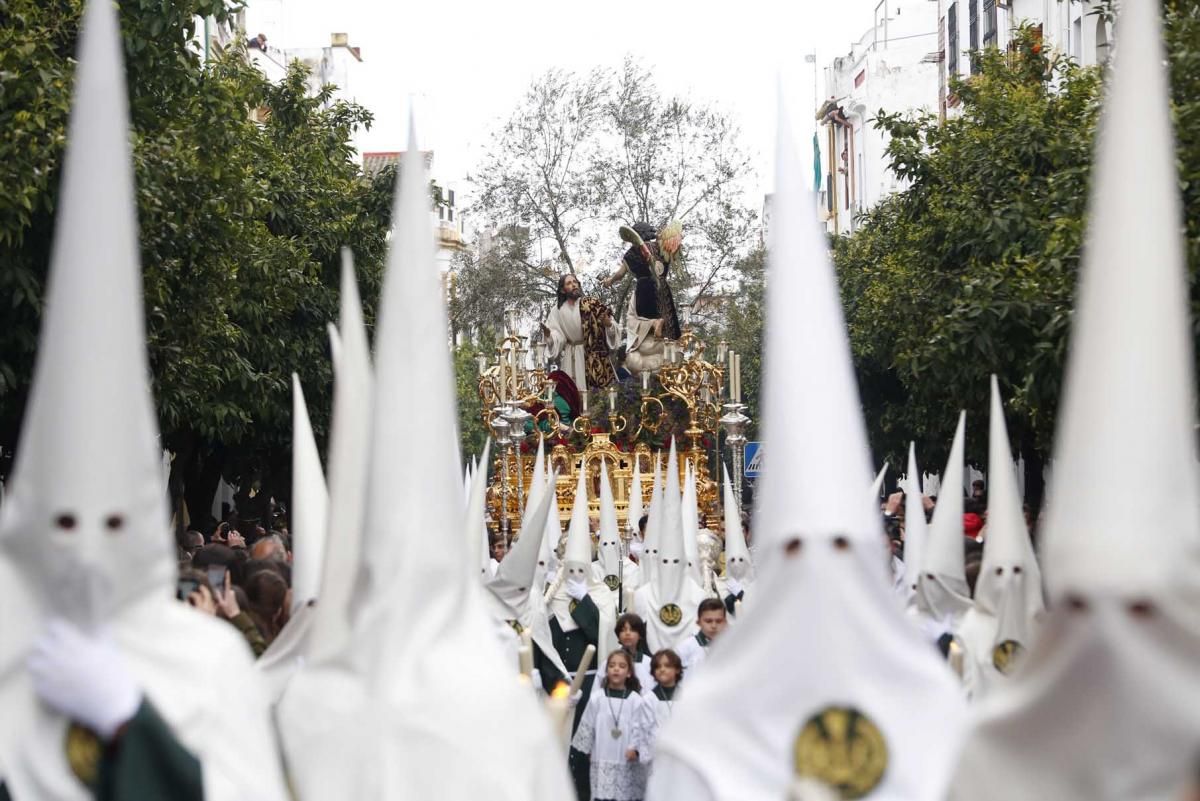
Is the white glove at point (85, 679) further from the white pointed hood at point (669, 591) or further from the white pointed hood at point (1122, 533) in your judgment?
the white pointed hood at point (669, 591)

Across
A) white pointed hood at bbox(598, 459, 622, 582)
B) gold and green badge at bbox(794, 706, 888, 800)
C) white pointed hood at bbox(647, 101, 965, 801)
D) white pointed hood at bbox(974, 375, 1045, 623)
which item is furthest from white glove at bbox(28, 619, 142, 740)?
white pointed hood at bbox(598, 459, 622, 582)

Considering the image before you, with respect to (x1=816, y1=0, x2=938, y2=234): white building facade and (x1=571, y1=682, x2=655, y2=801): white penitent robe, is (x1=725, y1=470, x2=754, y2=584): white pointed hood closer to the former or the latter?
(x1=571, y1=682, x2=655, y2=801): white penitent robe

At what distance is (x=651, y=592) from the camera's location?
1619 cm

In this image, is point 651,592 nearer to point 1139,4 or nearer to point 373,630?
point 373,630

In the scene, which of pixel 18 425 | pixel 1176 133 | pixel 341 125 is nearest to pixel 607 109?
pixel 341 125

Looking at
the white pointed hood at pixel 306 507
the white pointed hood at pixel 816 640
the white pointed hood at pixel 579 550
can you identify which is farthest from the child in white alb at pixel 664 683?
the white pointed hood at pixel 816 640

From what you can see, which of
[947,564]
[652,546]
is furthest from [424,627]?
[652,546]

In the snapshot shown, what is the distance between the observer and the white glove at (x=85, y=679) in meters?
4.98

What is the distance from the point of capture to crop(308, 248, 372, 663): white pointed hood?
5.91 meters

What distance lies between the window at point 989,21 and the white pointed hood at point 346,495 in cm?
4088

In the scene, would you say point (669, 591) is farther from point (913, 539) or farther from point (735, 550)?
point (913, 539)

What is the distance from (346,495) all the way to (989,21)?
42.8 m

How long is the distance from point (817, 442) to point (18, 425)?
1421 cm

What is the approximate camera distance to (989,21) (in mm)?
47344
